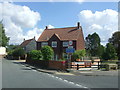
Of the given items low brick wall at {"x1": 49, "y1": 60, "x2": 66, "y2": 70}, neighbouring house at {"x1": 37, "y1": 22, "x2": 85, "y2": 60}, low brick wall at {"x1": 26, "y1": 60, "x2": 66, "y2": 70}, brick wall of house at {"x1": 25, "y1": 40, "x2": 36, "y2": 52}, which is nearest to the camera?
low brick wall at {"x1": 49, "y1": 60, "x2": 66, "y2": 70}

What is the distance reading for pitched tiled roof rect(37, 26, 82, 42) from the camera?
175 ft

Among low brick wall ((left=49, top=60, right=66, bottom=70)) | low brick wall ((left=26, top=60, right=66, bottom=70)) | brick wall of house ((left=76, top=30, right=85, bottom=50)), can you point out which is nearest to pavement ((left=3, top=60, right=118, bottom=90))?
low brick wall ((left=49, top=60, right=66, bottom=70))

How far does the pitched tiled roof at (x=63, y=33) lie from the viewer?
5347cm

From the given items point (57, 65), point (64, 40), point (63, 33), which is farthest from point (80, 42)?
point (57, 65)

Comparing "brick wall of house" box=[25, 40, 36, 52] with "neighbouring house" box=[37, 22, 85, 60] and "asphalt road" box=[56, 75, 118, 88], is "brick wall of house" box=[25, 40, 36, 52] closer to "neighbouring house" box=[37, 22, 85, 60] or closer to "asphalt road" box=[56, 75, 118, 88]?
"neighbouring house" box=[37, 22, 85, 60]

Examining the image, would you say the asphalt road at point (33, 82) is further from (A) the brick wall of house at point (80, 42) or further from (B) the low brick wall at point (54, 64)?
(A) the brick wall of house at point (80, 42)

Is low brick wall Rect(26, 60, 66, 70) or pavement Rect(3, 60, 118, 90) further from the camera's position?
low brick wall Rect(26, 60, 66, 70)

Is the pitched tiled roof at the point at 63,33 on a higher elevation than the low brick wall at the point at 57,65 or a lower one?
higher

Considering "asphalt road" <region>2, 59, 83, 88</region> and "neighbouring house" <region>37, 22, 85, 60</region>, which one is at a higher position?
"neighbouring house" <region>37, 22, 85, 60</region>

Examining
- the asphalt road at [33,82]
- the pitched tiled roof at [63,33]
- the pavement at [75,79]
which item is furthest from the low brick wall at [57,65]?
the pitched tiled roof at [63,33]

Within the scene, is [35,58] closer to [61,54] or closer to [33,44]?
[61,54]

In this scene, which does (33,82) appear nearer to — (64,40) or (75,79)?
(75,79)

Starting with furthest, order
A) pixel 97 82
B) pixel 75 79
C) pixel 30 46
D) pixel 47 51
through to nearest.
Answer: pixel 30 46 < pixel 47 51 < pixel 75 79 < pixel 97 82

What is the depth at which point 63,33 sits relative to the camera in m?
56.5
